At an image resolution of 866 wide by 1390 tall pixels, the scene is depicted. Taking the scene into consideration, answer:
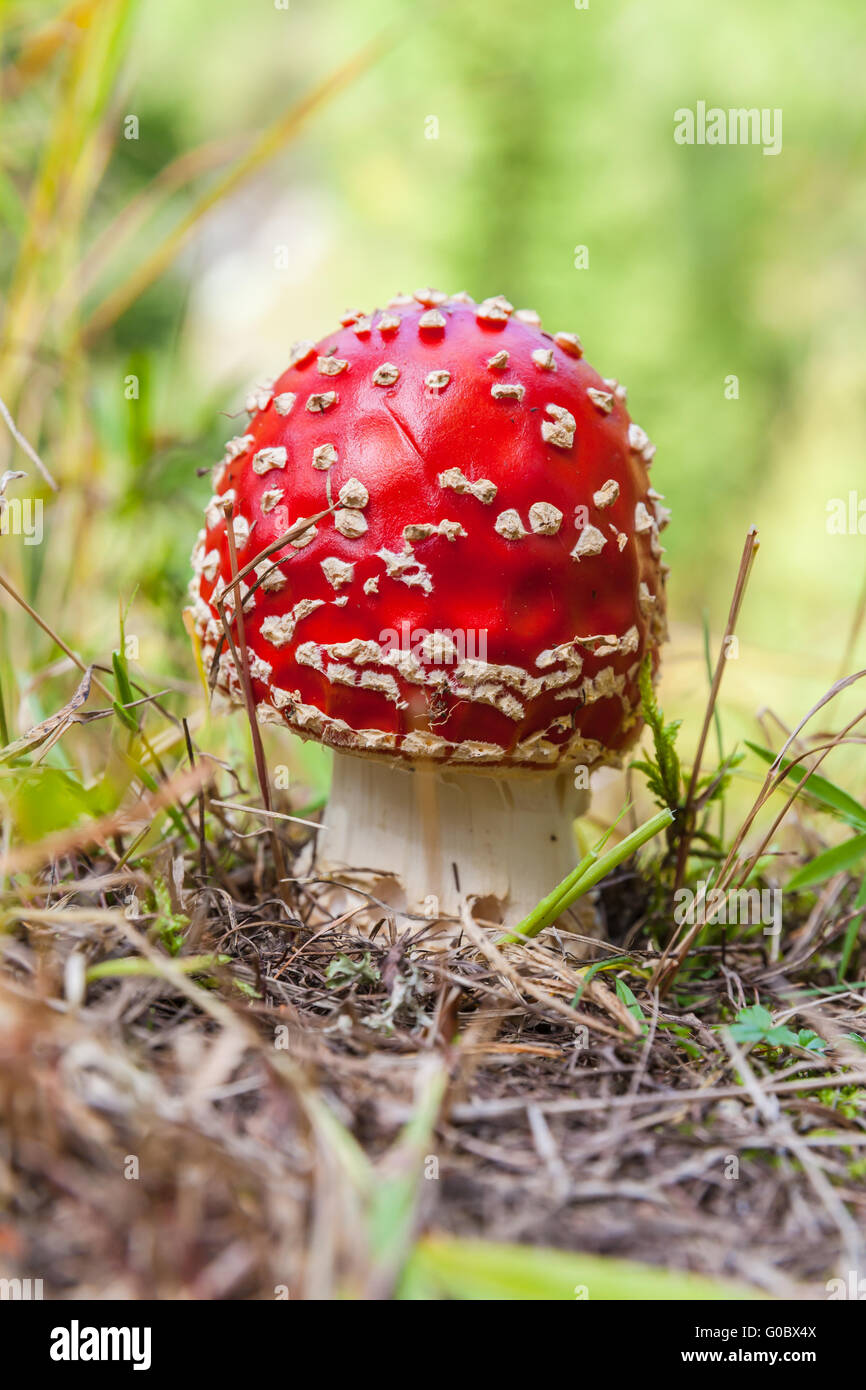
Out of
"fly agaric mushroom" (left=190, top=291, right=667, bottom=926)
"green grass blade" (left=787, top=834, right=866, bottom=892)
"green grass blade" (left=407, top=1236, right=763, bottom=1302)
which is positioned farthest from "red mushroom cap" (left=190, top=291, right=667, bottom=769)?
"green grass blade" (left=407, top=1236, right=763, bottom=1302)

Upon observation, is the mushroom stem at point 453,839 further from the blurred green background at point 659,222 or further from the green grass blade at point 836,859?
the blurred green background at point 659,222

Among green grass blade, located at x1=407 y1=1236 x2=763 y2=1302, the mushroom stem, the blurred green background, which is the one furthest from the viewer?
the blurred green background

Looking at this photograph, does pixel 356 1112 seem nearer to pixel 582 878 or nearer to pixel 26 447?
pixel 582 878

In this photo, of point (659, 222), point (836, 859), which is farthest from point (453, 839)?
point (659, 222)

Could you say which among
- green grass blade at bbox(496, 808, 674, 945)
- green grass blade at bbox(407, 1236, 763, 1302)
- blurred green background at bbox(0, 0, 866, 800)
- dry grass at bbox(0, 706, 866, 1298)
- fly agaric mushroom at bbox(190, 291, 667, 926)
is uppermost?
blurred green background at bbox(0, 0, 866, 800)

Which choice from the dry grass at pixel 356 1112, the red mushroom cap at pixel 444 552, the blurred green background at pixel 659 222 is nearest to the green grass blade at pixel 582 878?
the dry grass at pixel 356 1112

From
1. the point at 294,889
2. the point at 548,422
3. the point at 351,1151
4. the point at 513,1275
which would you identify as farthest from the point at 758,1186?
the point at 548,422

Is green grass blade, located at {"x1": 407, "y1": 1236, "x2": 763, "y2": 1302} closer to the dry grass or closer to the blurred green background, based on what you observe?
the dry grass

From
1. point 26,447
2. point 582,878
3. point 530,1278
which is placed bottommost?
point 530,1278

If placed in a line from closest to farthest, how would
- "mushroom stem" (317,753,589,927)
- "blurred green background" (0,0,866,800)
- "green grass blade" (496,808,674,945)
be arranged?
"green grass blade" (496,808,674,945)
"mushroom stem" (317,753,589,927)
"blurred green background" (0,0,866,800)
